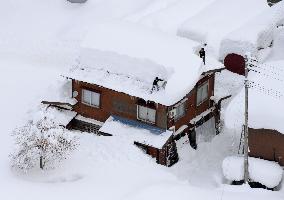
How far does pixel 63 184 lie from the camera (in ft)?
95.1

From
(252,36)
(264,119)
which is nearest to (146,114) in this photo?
(264,119)

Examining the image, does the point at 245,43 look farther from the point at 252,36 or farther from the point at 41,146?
the point at 41,146

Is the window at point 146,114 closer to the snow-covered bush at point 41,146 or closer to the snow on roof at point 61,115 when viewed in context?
the snow on roof at point 61,115

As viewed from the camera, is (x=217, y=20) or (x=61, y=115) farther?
(x=217, y=20)

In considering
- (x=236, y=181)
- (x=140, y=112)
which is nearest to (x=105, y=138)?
(x=140, y=112)

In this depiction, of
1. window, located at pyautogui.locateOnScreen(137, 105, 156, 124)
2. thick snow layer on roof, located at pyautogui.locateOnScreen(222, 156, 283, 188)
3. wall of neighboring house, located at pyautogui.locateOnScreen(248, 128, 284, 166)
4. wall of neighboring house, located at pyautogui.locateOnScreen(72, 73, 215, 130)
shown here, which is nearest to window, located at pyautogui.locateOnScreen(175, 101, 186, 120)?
wall of neighboring house, located at pyautogui.locateOnScreen(72, 73, 215, 130)

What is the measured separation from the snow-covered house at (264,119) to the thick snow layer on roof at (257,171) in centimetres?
68

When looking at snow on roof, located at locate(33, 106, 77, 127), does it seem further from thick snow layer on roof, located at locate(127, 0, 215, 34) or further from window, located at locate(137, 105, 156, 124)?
thick snow layer on roof, located at locate(127, 0, 215, 34)

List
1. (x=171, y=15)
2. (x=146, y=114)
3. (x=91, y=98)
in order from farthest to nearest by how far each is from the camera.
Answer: (x=171, y=15)
(x=91, y=98)
(x=146, y=114)

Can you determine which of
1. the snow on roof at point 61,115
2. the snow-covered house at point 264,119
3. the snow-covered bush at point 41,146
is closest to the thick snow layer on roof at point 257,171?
the snow-covered house at point 264,119

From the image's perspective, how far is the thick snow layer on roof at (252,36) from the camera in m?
40.7

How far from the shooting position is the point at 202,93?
3500 cm

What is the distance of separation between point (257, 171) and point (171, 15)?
1925 cm

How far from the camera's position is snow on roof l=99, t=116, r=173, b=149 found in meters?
31.6
